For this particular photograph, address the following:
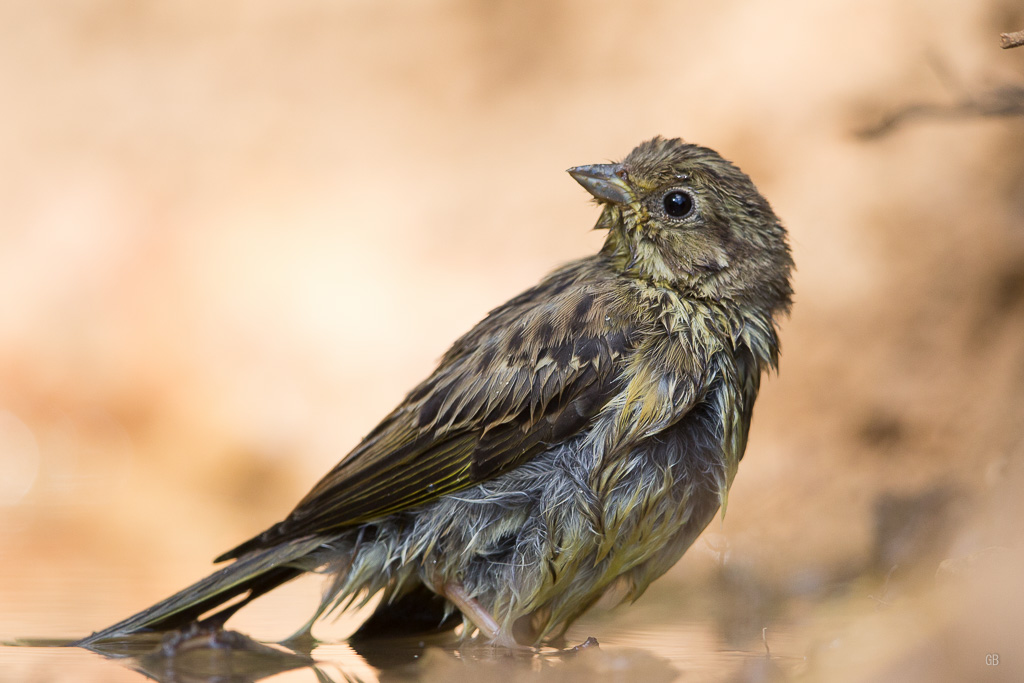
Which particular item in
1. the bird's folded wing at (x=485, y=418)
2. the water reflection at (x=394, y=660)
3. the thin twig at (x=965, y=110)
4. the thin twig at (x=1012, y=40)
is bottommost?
the water reflection at (x=394, y=660)

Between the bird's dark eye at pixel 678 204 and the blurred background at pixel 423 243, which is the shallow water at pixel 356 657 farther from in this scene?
the bird's dark eye at pixel 678 204

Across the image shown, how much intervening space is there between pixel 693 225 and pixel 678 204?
3.8 inches

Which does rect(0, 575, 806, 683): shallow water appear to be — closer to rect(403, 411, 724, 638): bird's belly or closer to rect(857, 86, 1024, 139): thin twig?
rect(403, 411, 724, 638): bird's belly

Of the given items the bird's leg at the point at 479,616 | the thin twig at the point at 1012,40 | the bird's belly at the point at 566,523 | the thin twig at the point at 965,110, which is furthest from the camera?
the thin twig at the point at 965,110

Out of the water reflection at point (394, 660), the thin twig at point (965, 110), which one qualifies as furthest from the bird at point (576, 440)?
the thin twig at point (965, 110)

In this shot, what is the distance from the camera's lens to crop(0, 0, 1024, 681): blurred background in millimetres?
4844

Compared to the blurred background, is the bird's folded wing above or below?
below

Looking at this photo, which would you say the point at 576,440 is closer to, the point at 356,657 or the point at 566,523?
the point at 566,523

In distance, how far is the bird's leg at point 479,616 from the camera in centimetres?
327

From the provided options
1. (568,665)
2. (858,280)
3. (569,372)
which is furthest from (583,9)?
(568,665)

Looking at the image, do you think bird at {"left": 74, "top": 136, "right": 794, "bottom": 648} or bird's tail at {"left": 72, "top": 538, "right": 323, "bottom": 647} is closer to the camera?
bird at {"left": 74, "top": 136, "right": 794, "bottom": 648}

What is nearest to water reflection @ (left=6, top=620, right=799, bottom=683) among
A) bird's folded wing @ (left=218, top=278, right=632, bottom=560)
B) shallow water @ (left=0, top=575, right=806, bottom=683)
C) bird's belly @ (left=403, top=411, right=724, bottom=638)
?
shallow water @ (left=0, top=575, right=806, bottom=683)

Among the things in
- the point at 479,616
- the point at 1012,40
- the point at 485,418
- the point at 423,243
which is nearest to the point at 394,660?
the point at 479,616

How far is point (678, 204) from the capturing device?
11.2 feet
